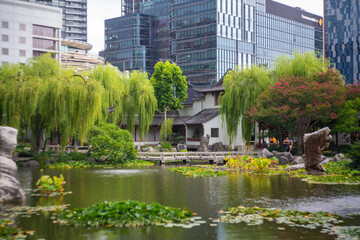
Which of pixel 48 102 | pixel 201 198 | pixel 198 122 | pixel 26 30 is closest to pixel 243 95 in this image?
pixel 198 122

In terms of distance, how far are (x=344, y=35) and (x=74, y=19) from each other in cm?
7127

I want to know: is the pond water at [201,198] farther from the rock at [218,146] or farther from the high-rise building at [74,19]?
the high-rise building at [74,19]

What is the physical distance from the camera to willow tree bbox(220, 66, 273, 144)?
1329 inches

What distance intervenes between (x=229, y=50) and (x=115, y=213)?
281 feet

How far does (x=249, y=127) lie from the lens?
3381 centimetres

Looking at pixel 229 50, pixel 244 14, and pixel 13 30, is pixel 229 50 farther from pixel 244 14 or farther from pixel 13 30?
pixel 13 30

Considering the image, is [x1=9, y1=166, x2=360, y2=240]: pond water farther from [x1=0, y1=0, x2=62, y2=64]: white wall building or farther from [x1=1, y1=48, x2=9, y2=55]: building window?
[x1=0, y1=0, x2=62, y2=64]: white wall building

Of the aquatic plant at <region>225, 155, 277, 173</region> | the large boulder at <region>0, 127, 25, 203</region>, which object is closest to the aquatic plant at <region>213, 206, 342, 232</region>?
→ the large boulder at <region>0, 127, 25, 203</region>

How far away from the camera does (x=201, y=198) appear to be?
1360 cm

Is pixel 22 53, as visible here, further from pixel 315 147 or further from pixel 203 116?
pixel 315 147

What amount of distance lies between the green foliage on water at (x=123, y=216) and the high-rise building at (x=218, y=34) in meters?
74.3

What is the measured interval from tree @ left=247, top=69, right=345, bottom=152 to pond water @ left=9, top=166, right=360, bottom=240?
10.1m

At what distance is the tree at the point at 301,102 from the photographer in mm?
28703

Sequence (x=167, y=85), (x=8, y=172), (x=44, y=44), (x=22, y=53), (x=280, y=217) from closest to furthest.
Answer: (x=280, y=217) < (x=8, y=172) < (x=167, y=85) < (x=22, y=53) < (x=44, y=44)
